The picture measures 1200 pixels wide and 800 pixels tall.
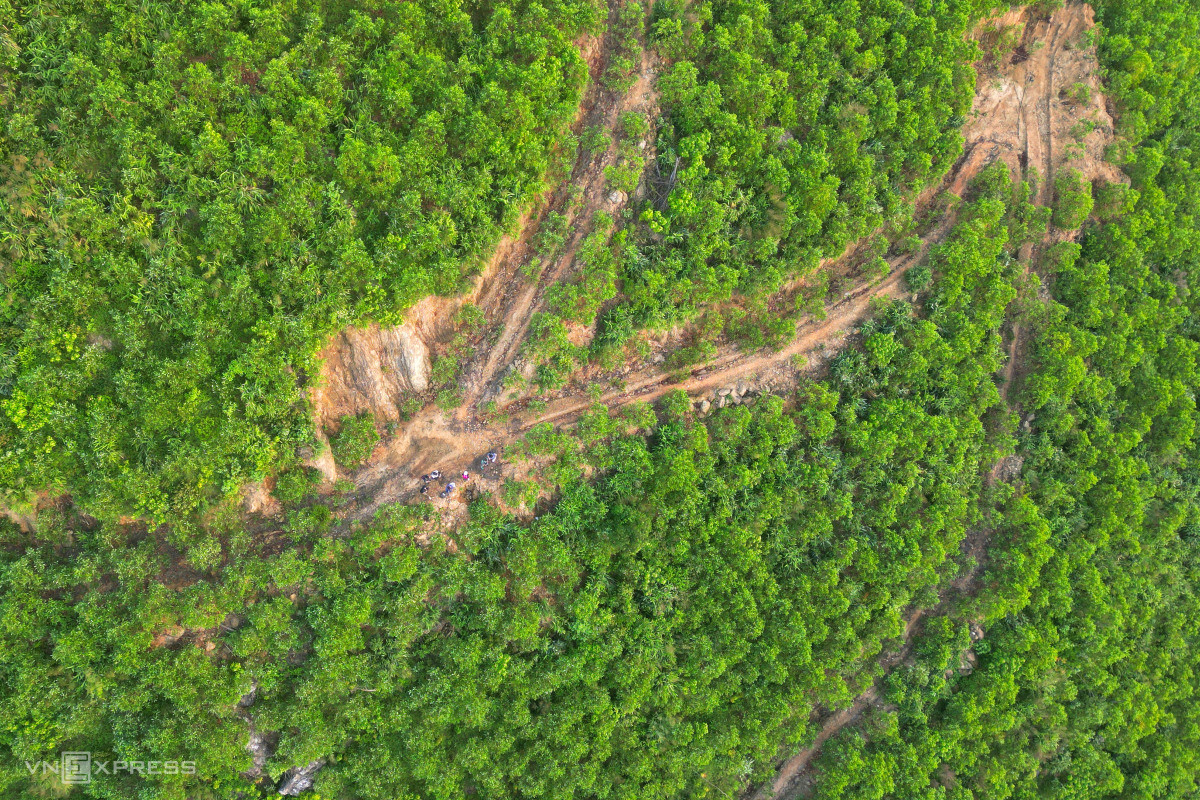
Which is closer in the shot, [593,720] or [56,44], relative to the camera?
[56,44]

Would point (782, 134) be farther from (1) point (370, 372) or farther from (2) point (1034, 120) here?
(1) point (370, 372)

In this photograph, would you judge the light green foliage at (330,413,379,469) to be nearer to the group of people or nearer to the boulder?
the group of people

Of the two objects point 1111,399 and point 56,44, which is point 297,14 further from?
point 1111,399

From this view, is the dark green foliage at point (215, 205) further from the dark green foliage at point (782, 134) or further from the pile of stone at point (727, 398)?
the pile of stone at point (727, 398)

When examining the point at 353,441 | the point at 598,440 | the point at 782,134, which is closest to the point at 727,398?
the point at 598,440

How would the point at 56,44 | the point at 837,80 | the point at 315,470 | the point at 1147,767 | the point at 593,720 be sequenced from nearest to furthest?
the point at 56,44, the point at 315,470, the point at 593,720, the point at 837,80, the point at 1147,767

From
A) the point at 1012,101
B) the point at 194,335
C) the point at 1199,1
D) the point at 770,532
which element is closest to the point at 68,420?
the point at 194,335

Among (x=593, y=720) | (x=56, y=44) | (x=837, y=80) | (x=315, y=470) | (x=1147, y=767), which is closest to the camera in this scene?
(x=56, y=44)
